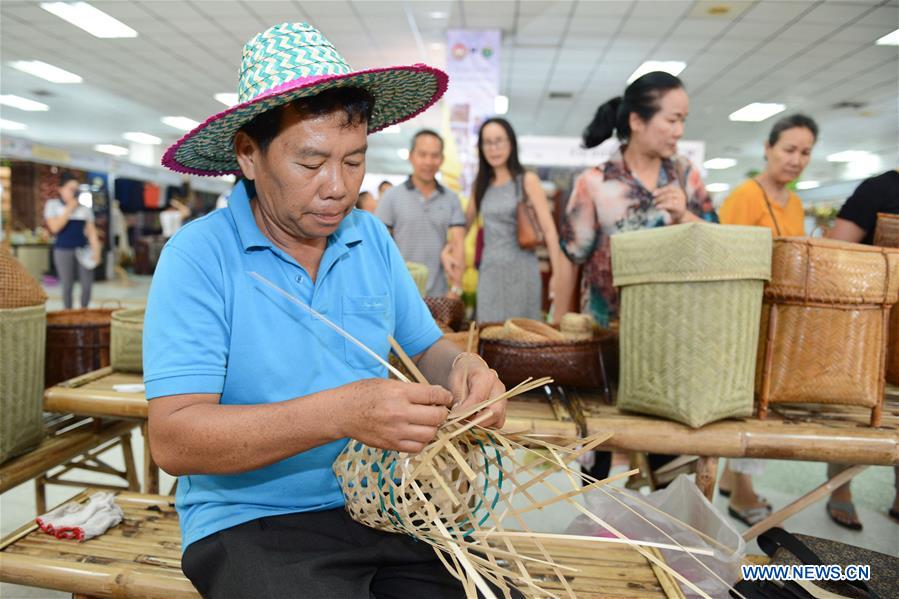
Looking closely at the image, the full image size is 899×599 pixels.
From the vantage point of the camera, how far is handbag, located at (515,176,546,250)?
3.09m

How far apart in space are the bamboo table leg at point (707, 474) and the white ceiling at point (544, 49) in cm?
617

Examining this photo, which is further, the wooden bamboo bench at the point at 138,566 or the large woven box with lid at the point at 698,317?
the large woven box with lid at the point at 698,317

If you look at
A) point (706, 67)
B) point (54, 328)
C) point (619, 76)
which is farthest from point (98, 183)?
point (54, 328)

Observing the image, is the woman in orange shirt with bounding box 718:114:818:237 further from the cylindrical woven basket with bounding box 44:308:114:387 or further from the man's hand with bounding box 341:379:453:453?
the cylindrical woven basket with bounding box 44:308:114:387

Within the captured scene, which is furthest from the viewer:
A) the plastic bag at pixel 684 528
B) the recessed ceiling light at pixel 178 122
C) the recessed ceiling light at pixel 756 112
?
the recessed ceiling light at pixel 178 122

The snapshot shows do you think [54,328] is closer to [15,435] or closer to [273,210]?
[15,435]

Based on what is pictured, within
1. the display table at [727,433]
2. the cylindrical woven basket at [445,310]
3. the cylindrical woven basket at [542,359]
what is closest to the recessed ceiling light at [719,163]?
the cylindrical woven basket at [445,310]

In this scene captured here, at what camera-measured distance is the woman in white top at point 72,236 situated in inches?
262

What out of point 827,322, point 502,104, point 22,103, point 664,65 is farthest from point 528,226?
point 22,103

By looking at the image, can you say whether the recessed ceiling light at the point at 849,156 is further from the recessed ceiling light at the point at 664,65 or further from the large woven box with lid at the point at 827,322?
the large woven box with lid at the point at 827,322

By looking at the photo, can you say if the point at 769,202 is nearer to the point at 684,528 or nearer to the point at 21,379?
the point at 684,528

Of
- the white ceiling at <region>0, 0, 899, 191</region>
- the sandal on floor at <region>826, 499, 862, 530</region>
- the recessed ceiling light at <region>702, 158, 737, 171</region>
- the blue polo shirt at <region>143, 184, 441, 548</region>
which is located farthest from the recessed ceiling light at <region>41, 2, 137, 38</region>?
the recessed ceiling light at <region>702, 158, 737, 171</region>

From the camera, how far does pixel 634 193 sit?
88.6 inches

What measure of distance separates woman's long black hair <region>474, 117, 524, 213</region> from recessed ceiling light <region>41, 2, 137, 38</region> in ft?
20.2
